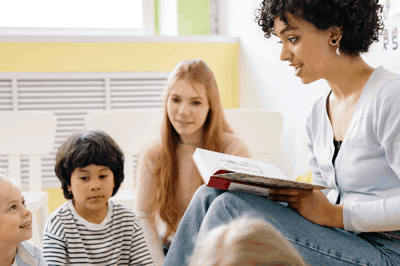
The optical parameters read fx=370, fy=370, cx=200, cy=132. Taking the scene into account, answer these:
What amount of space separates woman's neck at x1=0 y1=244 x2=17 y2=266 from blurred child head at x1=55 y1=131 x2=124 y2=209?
10.4 inches

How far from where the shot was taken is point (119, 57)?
228 centimetres

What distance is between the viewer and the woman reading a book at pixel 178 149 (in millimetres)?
1161

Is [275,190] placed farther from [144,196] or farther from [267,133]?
[267,133]

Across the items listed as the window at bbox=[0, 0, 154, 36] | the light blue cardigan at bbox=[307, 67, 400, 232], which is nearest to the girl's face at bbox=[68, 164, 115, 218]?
the light blue cardigan at bbox=[307, 67, 400, 232]

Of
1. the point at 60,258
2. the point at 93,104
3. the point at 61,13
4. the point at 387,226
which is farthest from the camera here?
the point at 61,13

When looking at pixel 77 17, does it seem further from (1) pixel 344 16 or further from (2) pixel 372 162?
(2) pixel 372 162

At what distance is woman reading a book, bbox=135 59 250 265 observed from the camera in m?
1.16

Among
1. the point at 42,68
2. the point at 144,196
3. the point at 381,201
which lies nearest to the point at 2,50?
the point at 42,68

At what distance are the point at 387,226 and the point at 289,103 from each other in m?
1.14

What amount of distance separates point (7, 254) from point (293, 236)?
24.5 inches

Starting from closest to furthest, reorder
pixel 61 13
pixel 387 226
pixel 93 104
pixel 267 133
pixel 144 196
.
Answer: pixel 387 226 < pixel 144 196 < pixel 267 133 < pixel 93 104 < pixel 61 13

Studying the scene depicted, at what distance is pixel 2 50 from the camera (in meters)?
2.15

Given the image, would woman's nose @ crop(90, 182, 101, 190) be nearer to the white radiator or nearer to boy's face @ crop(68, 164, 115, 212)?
boy's face @ crop(68, 164, 115, 212)

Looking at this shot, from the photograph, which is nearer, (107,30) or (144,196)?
(144,196)
